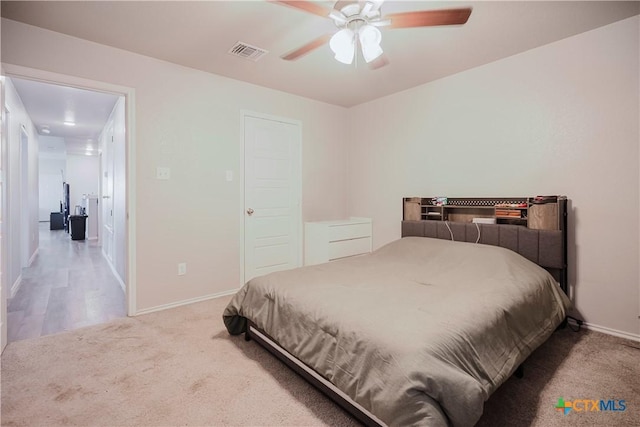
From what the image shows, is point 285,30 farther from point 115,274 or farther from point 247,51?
point 115,274

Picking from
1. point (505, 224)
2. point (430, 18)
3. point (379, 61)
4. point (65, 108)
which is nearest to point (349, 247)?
point (505, 224)

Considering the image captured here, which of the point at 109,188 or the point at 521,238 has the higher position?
the point at 109,188

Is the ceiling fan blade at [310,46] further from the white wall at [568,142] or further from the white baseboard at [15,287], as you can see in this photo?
the white baseboard at [15,287]

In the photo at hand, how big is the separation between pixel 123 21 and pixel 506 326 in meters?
3.28

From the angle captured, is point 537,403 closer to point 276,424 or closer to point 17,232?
point 276,424

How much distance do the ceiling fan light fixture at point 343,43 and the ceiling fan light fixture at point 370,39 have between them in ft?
0.22

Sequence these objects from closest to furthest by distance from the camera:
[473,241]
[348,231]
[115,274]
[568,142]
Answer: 1. [568,142]
2. [473,241]
3. [348,231]
4. [115,274]

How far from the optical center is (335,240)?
13.2ft

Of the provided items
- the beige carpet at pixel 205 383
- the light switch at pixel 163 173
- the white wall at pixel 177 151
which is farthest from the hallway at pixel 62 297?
the light switch at pixel 163 173

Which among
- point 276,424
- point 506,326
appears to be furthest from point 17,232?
point 506,326

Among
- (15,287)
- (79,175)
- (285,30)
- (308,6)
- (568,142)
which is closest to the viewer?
(308,6)

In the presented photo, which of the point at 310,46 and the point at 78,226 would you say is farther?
the point at 78,226

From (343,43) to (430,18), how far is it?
Result: 0.50m

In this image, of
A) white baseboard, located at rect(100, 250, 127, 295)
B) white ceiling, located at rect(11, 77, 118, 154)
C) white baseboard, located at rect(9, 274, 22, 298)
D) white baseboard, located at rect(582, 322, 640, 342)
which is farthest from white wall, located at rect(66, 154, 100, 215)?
white baseboard, located at rect(582, 322, 640, 342)
